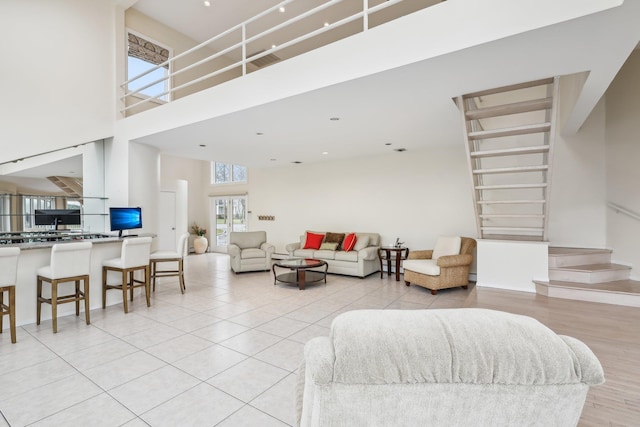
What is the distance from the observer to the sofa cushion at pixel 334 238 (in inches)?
270

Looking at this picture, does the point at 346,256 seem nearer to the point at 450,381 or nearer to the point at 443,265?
the point at 443,265

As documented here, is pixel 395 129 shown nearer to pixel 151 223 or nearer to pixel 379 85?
pixel 379 85

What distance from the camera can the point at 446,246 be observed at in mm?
5457

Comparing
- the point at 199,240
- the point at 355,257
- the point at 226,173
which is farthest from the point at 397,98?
the point at 199,240

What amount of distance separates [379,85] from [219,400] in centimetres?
308

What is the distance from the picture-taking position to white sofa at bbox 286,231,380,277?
610 centimetres

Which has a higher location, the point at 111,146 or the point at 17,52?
the point at 17,52

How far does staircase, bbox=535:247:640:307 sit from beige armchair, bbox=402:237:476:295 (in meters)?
1.25

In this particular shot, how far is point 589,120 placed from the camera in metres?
4.75

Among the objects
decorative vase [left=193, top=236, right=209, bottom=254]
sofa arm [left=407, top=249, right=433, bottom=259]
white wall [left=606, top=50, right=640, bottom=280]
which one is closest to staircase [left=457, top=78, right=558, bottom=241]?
white wall [left=606, top=50, right=640, bottom=280]

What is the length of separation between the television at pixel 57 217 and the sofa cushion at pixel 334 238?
4.71 meters

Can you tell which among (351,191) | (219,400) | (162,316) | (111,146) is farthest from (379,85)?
(111,146)

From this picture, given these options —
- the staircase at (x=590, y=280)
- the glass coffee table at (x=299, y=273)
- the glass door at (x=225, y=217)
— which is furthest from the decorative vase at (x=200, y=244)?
the staircase at (x=590, y=280)

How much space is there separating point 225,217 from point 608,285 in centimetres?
937
